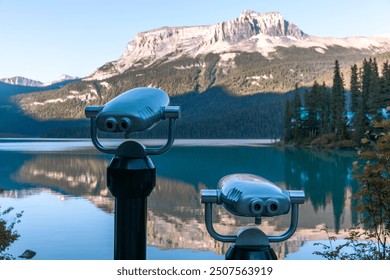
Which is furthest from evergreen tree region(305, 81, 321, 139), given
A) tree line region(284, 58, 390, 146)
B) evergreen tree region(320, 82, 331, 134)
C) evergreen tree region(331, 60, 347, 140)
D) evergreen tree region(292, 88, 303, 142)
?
evergreen tree region(331, 60, 347, 140)

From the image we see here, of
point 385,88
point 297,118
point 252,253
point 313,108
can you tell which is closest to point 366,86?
point 385,88

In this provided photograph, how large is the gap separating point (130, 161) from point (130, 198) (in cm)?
12

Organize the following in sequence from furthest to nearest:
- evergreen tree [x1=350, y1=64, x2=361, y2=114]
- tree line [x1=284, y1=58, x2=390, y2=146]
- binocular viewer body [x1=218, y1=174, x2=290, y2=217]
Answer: evergreen tree [x1=350, y1=64, x2=361, y2=114]
tree line [x1=284, y1=58, x2=390, y2=146]
binocular viewer body [x1=218, y1=174, x2=290, y2=217]

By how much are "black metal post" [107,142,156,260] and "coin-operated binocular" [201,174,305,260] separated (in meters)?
0.20

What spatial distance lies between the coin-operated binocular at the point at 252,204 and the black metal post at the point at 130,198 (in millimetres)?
204

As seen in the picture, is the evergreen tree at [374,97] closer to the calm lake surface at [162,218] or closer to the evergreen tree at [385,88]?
the evergreen tree at [385,88]

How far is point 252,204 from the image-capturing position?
115 cm

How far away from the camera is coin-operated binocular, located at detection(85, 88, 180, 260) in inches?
48.8

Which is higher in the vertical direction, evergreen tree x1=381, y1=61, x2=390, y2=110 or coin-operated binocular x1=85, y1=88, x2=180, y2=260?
evergreen tree x1=381, y1=61, x2=390, y2=110

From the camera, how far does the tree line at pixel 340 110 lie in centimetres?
3781

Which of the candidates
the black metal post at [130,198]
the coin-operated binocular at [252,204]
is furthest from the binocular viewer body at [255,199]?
the black metal post at [130,198]

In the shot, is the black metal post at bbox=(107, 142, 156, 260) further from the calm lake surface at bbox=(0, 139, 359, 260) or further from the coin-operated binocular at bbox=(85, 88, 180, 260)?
the calm lake surface at bbox=(0, 139, 359, 260)

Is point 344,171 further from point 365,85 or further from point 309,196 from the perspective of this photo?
point 365,85
